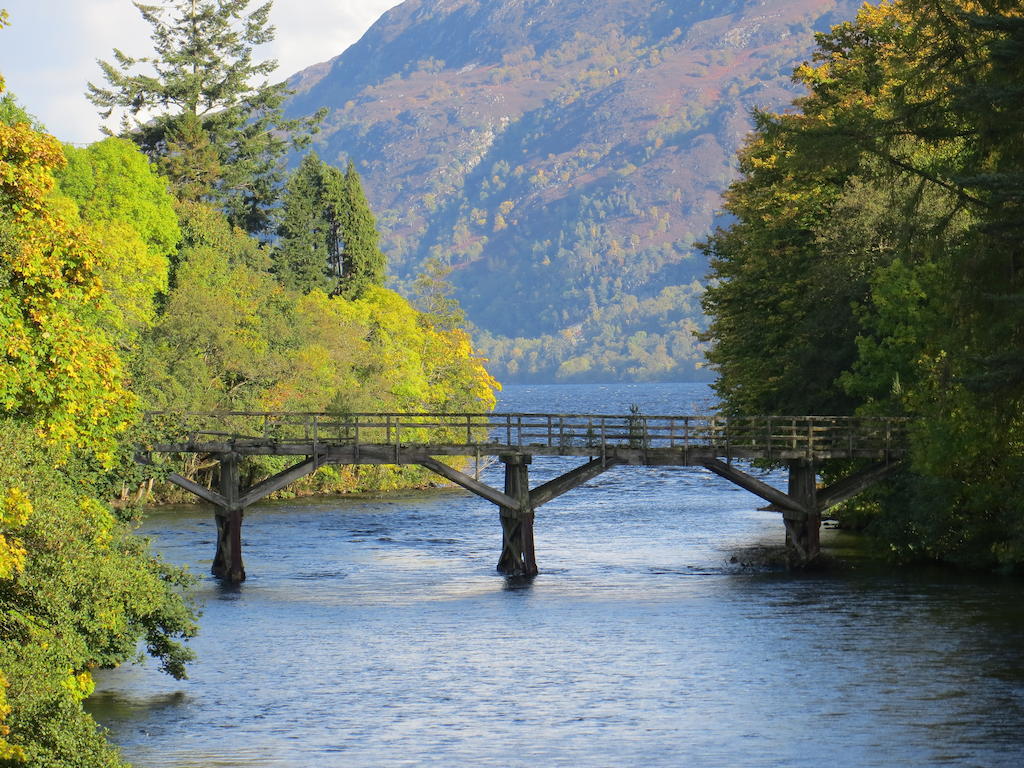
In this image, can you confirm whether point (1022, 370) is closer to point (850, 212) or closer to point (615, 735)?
point (615, 735)

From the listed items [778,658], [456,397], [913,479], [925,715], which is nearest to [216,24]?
[456,397]

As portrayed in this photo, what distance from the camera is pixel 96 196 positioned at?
219ft

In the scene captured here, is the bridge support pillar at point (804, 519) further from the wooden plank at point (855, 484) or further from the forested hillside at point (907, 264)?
the forested hillside at point (907, 264)

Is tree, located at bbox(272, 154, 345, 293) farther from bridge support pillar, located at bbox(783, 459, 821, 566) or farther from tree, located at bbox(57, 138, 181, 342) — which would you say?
bridge support pillar, located at bbox(783, 459, 821, 566)

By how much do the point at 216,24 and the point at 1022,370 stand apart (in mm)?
71095

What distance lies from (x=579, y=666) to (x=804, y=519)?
55.8ft

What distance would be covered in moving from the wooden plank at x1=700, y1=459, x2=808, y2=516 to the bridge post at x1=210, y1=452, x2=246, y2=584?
1377 centimetres

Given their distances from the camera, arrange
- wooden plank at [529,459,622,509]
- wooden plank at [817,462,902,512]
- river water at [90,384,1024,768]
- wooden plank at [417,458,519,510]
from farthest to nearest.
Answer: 1. wooden plank at [817,462,902,512]
2. wooden plank at [529,459,622,509]
3. wooden plank at [417,458,519,510]
4. river water at [90,384,1024,768]

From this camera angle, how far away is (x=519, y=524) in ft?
151

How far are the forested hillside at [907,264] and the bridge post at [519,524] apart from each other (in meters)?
10.3

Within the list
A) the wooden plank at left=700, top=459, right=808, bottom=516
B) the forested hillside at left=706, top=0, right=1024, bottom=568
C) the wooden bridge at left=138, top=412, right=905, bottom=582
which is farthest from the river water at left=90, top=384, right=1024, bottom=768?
the forested hillside at left=706, top=0, right=1024, bottom=568

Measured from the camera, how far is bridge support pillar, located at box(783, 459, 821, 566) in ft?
154

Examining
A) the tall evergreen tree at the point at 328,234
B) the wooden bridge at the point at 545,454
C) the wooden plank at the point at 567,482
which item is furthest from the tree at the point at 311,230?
the wooden plank at the point at 567,482

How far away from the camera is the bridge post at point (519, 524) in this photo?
150ft
